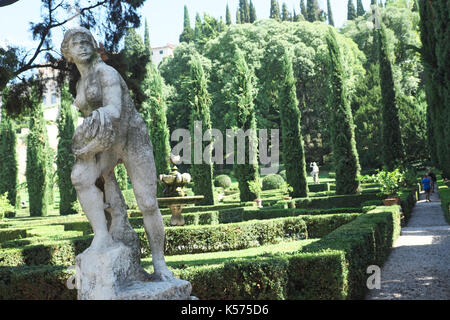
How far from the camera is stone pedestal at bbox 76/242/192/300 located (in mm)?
2881

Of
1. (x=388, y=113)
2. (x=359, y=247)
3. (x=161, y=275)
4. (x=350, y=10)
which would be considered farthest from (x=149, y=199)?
(x=350, y=10)

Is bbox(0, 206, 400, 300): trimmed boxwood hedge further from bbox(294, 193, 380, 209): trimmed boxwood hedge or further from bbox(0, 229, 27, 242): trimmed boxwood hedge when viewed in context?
bbox(294, 193, 380, 209): trimmed boxwood hedge

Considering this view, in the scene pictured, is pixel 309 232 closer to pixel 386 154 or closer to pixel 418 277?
pixel 418 277

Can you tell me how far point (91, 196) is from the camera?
10.1ft

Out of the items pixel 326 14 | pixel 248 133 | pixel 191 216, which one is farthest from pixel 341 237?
pixel 326 14

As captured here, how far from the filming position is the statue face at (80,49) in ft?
10.9

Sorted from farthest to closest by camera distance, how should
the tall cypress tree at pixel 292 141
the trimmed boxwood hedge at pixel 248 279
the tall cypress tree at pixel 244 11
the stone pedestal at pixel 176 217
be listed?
the tall cypress tree at pixel 244 11, the tall cypress tree at pixel 292 141, the stone pedestal at pixel 176 217, the trimmed boxwood hedge at pixel 248 279

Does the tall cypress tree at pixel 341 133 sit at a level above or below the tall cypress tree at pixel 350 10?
below

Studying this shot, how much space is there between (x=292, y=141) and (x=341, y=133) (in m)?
2.83

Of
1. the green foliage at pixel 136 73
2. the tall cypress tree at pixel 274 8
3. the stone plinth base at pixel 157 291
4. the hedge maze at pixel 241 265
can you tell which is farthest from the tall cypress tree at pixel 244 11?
the stone plinth base at pixel 157 291

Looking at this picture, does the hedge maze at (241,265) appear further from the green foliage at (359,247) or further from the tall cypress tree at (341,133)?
the tall cypress tree at (341,133)

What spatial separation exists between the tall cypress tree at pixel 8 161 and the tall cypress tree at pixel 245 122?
15.6 metres

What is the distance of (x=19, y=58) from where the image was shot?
28.6ft

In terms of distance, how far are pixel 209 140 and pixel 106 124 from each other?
77.4 feet
